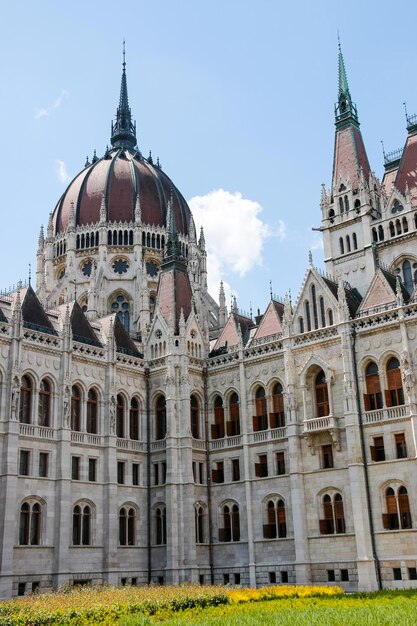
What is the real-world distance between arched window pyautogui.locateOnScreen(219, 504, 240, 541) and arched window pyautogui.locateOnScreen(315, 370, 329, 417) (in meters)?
8.42

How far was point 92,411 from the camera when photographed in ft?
147

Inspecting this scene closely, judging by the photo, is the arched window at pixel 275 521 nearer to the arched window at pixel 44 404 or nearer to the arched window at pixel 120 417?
the arched window at pixel 120 417

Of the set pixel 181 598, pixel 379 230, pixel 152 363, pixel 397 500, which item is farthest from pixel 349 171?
pixel 181 598

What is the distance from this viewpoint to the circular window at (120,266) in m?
66.8

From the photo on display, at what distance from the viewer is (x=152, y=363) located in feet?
161

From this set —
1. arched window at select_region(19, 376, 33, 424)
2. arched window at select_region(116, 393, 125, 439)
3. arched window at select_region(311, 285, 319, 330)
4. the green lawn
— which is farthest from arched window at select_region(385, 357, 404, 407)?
arched window at select_region(19, 376, 33, 424)

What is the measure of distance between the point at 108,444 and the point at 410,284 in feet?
75.1

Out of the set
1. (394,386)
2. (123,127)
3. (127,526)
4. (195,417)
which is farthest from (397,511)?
(123,127)

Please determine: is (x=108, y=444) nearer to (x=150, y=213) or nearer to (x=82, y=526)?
(x=82, y=526)

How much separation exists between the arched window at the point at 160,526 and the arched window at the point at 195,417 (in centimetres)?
536

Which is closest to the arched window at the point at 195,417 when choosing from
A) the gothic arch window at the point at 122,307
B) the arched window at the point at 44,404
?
the arched window at the point at 44,404

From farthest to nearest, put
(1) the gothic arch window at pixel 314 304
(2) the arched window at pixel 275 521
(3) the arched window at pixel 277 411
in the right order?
(3) the arched window at pixel 277 411
(1) the gothic arch window at pixel 314 304
(2) the arched window at pixel 275 521

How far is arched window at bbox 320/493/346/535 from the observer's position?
133 ft

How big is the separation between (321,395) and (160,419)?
11.4 m
